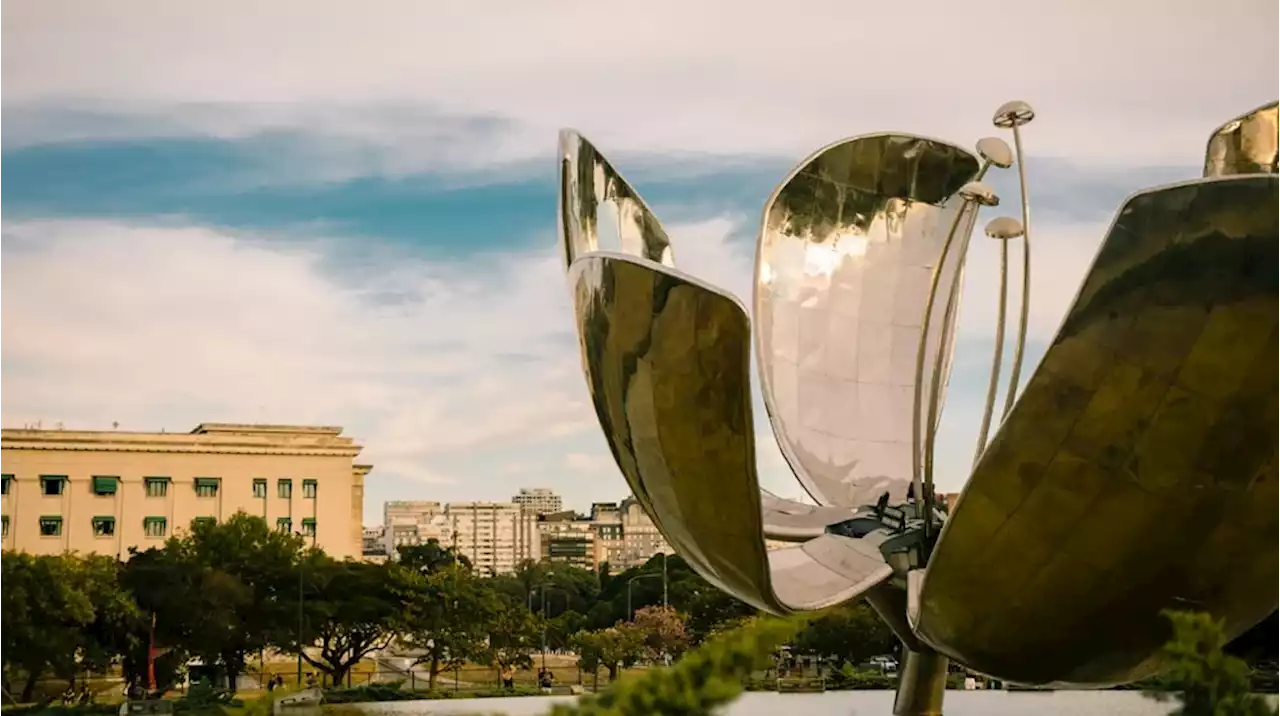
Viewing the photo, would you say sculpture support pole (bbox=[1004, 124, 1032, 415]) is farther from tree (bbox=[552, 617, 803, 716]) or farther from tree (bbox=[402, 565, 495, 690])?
tree (bbox=[402, 565, 495, 690])

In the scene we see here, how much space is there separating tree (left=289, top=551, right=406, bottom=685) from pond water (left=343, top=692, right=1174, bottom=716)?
3.97m

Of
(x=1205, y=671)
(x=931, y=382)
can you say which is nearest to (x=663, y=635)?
(x=931, y=382)

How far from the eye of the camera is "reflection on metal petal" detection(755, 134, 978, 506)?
13.6m

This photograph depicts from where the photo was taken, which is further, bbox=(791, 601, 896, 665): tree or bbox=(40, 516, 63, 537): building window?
bbox=(40, 516, 63, 537): building window

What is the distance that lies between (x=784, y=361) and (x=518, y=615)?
73.7 feet

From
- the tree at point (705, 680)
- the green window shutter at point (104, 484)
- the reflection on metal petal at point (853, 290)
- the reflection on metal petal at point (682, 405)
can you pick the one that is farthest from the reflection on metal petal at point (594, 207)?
the green window shutter at point (104, 484)

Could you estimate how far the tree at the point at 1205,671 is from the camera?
5977 millimetres

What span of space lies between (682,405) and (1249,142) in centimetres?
558

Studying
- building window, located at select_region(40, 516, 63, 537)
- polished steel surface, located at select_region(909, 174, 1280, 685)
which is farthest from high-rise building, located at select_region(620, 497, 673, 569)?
polished steel surface, located at select_region(909, 174, 1280, 685)

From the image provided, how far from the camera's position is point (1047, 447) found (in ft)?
27.8

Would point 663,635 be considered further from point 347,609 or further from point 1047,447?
point 1047,447

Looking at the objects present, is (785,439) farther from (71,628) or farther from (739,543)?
(71,628)

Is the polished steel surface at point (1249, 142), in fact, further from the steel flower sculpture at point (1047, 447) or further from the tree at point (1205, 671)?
the tree at point (1205, 671)

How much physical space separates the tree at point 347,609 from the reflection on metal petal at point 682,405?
2432 cm
